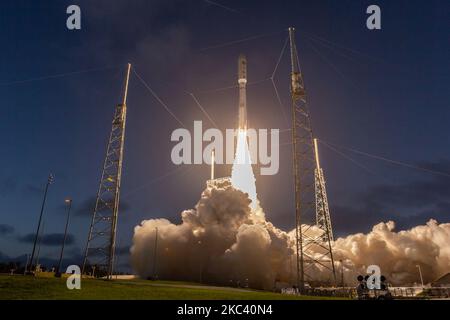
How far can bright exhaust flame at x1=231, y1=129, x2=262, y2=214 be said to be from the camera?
9681 centimetres

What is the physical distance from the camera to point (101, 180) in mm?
64000

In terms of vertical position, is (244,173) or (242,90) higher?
(242,90)

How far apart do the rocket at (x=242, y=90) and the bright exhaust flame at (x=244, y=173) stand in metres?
2.63

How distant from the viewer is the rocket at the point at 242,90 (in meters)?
100

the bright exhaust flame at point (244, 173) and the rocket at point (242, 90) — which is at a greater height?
the rocket at point (242, 90)

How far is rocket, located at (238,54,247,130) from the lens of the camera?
100 meters

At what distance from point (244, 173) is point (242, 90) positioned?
22.2m

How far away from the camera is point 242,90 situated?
103m

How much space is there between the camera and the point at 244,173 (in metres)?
104

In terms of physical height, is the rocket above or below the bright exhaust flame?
above

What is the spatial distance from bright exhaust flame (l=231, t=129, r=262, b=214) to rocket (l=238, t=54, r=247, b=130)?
2.63 meters

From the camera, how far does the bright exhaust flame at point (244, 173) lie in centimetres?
9681
